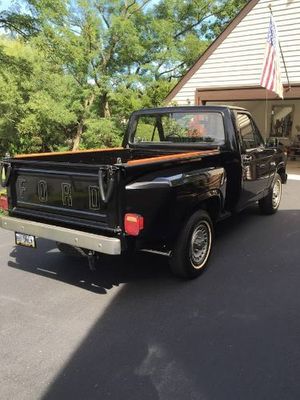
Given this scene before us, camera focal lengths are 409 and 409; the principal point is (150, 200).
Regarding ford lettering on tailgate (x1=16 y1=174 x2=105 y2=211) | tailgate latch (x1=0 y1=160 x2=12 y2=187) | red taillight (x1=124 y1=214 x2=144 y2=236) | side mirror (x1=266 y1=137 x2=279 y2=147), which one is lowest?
red taillight (x1=124 y1=214 x2=144 y2=236)

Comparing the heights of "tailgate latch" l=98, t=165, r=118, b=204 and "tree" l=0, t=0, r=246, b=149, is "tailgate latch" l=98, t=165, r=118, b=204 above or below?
below

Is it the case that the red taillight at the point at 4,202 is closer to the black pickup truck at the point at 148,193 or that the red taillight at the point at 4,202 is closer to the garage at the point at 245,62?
the black pickup truck at the point at 148,193

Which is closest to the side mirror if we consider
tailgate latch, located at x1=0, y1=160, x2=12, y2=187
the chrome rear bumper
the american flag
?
the american flag

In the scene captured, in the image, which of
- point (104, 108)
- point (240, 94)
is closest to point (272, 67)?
point (240, 94)

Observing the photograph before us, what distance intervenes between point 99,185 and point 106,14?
600 inches

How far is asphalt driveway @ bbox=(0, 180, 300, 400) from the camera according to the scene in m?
2.82

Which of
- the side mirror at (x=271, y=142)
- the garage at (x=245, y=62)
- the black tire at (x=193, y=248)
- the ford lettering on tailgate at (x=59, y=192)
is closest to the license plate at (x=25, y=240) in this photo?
the ford lettering on tailgate at (x=59, y=192)

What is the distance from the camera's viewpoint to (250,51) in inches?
485

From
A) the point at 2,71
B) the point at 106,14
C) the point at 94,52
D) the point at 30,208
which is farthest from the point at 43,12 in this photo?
the point at 30,208

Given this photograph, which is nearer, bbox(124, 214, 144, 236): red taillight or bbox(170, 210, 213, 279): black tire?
bbox(124, 214, 144, 236): red taillight

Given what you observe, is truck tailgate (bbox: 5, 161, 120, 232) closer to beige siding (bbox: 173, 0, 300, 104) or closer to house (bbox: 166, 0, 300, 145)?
house (bbox: 166, 0, 300, 145)

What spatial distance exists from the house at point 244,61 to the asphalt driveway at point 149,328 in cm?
785

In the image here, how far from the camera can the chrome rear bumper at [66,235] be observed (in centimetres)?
371

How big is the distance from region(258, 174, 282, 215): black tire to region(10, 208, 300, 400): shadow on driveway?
1.90m
